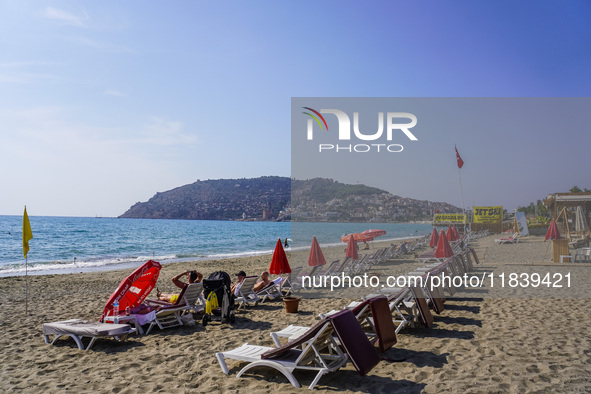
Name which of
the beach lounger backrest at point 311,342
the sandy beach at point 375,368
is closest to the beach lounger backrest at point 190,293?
the sandy beach at point 375,368

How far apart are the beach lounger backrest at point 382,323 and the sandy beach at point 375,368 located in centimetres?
24

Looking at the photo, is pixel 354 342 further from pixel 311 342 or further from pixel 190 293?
pixel 190 293

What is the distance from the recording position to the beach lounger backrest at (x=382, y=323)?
15.3 feet

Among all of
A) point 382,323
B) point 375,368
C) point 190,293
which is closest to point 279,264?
point 190,293

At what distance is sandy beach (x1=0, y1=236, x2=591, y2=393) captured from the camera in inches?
161

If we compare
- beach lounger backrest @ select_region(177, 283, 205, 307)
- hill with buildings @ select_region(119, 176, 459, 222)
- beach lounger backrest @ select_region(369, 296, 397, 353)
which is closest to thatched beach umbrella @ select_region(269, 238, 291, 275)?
beach lounger backrest @ select_region(177, 283, 205, 307)

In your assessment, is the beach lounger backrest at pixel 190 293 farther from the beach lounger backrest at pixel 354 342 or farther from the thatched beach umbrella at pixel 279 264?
the beach lounger backrest at pixel 354 342

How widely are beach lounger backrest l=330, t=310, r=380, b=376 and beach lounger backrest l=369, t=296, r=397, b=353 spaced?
1.60 ft

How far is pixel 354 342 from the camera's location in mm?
4023

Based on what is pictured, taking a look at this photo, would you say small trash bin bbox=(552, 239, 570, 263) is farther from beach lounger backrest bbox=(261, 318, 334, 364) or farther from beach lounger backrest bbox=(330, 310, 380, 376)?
beach lounger backrest bbox=(261, 318, 334, 364)

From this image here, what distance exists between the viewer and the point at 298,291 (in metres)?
10.3

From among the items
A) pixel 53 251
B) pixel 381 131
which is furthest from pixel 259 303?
pixel 53 251

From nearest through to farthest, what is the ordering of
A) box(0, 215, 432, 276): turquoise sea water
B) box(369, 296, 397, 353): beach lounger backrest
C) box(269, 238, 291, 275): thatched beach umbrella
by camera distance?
box(369, 296, 397, 353): beach lounger backrest, box(269, 238, 291, 275): thatched beach umbrella, box(0, 215, 432, 276): turquoise sea water

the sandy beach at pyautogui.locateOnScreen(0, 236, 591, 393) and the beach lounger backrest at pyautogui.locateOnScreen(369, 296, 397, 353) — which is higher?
the beach lounger backrest at pyautogui.locateOnScreen(369, 296, 397, 353)
